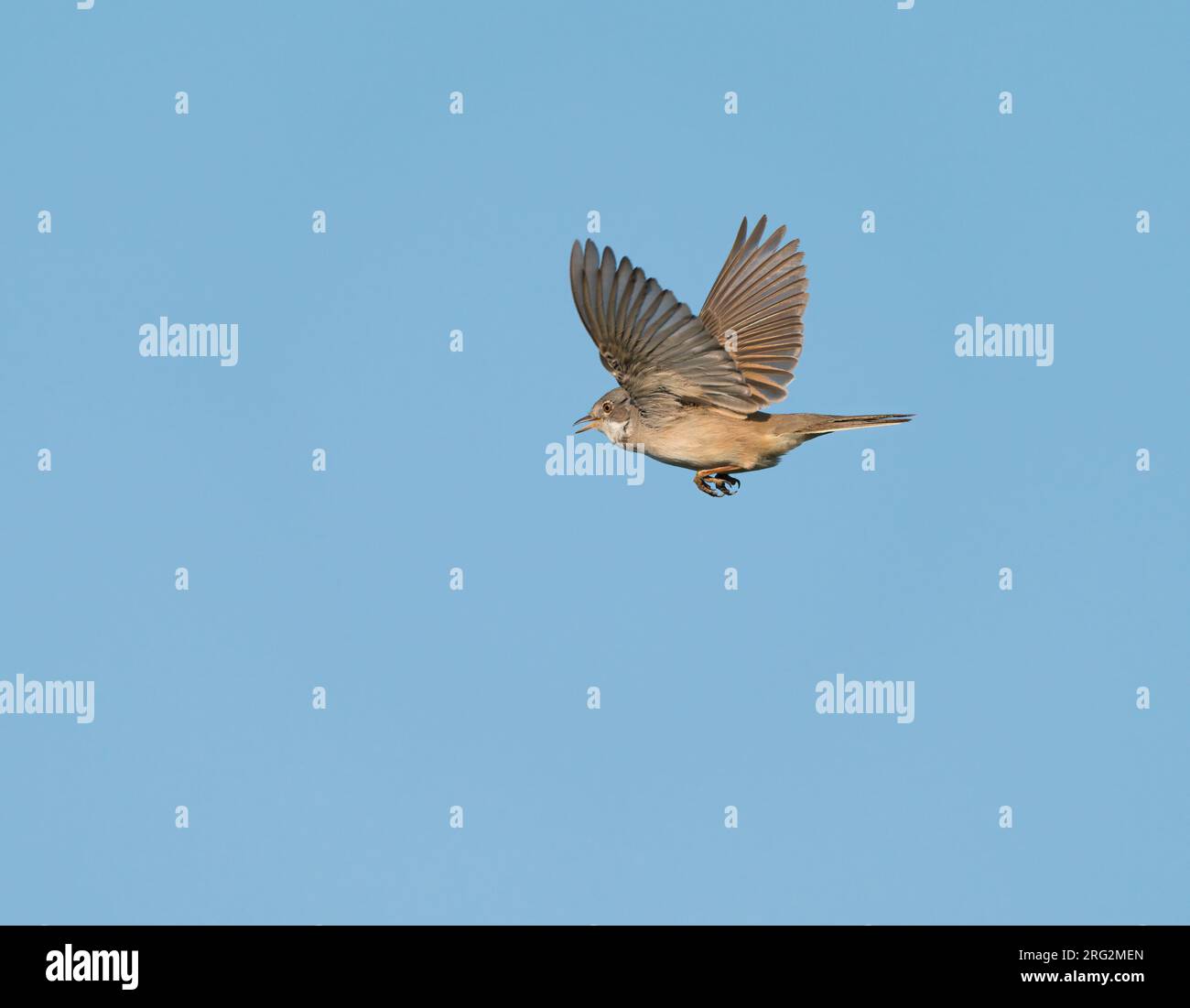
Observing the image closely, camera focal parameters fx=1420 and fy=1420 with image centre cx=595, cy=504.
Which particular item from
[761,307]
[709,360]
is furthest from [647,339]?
[761,307]

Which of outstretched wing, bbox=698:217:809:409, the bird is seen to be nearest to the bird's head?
the bird

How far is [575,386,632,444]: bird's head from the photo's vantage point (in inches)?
457

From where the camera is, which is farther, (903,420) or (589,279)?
(903,420)

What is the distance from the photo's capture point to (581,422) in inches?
472

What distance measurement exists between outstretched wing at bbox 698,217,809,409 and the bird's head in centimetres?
116

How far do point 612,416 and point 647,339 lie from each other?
1.31 metres

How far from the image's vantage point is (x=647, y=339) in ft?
34.6

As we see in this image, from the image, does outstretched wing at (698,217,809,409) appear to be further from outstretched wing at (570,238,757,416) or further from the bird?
outstretched wing at (570,238,757,416)

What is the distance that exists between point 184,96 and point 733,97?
21.4 feet

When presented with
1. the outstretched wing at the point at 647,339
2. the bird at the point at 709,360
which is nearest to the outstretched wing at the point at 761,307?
the bird at the point at 709,360

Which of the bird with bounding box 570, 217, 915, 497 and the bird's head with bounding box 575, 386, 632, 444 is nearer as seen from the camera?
the bird with bounding box 570, 217, 915, 497

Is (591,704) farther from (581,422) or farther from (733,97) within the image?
(733,97)

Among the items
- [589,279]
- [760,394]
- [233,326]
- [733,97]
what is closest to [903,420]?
[760,394]

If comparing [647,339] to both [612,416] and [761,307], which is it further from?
[761,307]
